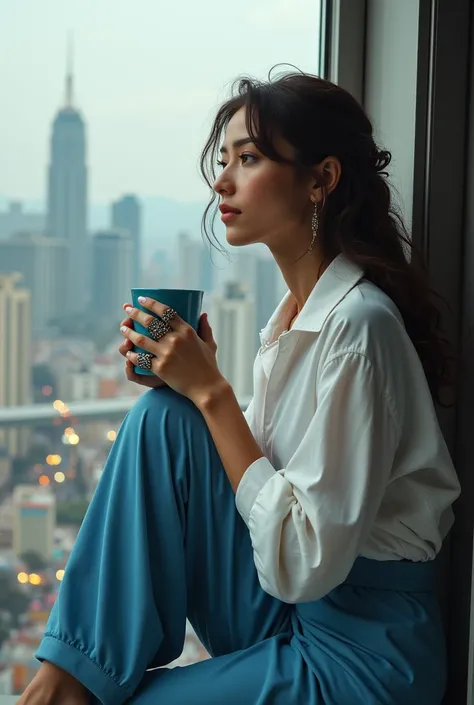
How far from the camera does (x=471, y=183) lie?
1.24 meters

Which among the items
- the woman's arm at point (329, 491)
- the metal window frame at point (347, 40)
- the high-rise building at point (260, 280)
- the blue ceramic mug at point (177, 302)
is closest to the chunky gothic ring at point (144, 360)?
the blue ceramic mug at point (177, 302)

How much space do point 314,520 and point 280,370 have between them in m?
0.25

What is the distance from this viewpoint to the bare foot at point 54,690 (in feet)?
3.16

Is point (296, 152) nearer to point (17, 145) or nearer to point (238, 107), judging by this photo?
point (238, 107)

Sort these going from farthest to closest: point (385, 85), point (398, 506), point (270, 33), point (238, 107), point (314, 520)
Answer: point (270, 33) < point (385, 85) < point (238, 107) < point (398, 506) < point (314, 520)

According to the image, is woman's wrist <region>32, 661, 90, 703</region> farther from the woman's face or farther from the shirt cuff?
the woman's face

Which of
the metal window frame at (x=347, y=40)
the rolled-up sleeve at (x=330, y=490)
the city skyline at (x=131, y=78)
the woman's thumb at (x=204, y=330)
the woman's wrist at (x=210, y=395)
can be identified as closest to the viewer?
the rolled-up sleeve at (x=330, y=490)

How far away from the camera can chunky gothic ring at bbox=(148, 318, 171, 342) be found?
1.08 metres

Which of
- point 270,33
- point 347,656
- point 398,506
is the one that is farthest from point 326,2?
point 347,656

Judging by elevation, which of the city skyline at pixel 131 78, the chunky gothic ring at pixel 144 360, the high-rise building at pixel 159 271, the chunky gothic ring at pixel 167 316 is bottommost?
the chunky gothic ring at pixel 144 360

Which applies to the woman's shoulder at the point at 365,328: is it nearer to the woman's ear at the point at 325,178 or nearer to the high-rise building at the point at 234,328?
the woman's ear at the point at 325,178

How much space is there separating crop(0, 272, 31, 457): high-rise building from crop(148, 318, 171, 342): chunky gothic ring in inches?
19.5

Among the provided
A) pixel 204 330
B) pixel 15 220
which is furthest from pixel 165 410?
pixel 15 220

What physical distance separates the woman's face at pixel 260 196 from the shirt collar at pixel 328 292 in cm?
8
